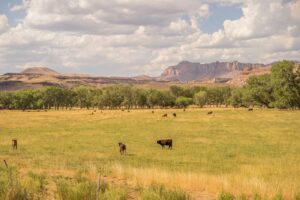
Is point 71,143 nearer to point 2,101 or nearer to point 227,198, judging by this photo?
point 227,198

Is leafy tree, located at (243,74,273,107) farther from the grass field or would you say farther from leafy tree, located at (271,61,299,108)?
the grass field

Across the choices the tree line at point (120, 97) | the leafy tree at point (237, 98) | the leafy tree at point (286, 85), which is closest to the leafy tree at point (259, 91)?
the tree line at point (120, 97)

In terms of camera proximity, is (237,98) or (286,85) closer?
(286,85)

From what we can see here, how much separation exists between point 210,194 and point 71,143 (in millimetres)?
27094

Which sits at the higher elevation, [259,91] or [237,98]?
[259,91]

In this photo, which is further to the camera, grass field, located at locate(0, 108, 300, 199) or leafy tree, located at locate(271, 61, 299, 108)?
leafy tree, located at locate(271, 61, 299, 108)

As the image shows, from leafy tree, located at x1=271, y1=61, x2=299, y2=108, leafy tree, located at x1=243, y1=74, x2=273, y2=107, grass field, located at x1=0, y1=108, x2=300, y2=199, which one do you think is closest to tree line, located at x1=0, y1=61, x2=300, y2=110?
leafy tree, located at x1=243, y1=74, x2=273, y2=107

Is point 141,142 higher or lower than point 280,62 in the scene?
lower

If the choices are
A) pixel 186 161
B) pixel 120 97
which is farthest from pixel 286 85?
pixel 186 161

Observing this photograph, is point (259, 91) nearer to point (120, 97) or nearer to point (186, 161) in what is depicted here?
point (120, 97)

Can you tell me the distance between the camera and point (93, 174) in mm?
19766

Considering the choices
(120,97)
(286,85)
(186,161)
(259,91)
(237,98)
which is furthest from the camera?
(120,97)

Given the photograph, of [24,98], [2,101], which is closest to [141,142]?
[24,98]

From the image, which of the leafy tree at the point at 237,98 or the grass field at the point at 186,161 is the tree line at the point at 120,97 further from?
→ the grass field at the point at 186,161
